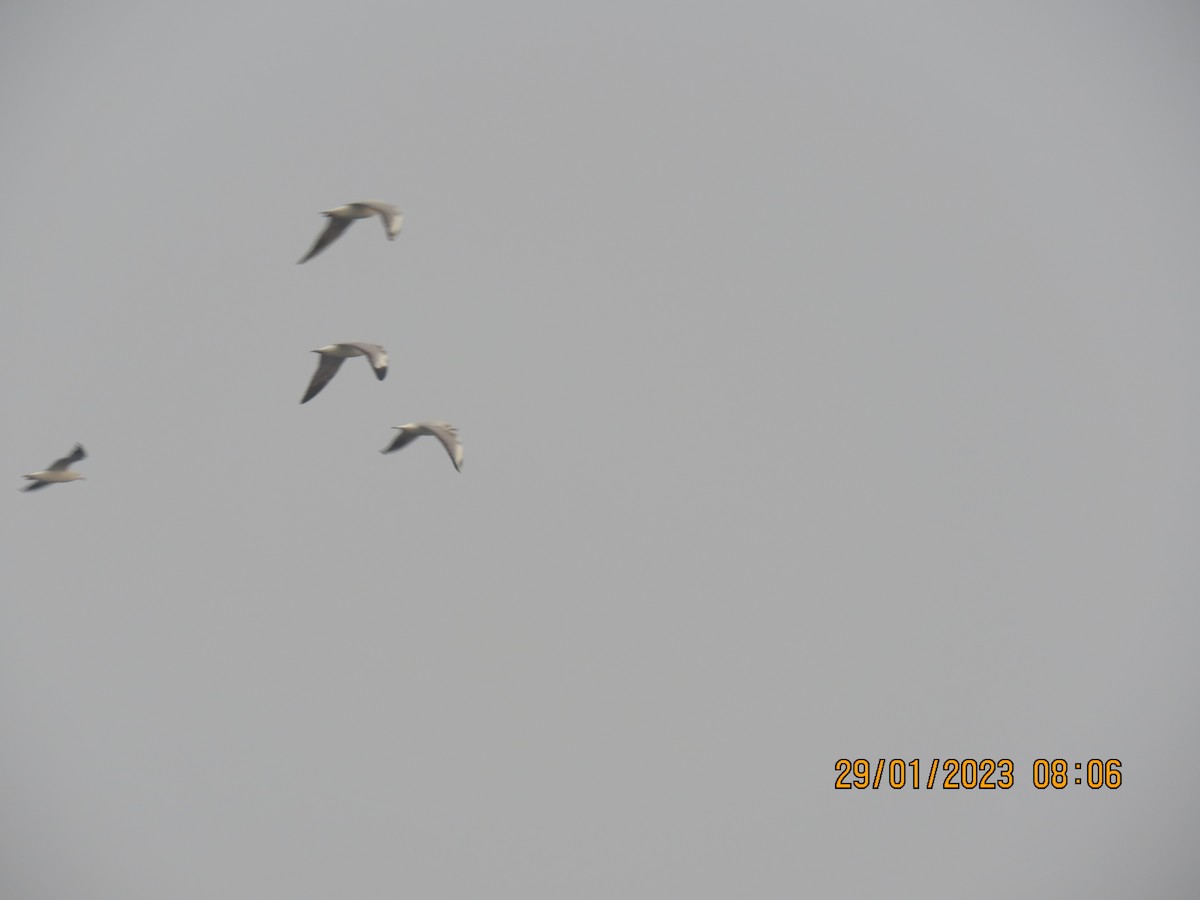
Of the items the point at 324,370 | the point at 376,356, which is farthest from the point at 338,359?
the point at 376,356

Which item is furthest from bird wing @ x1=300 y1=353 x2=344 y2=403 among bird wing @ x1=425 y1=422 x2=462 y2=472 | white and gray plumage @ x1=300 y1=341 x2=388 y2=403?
bird wing @ x1=425 y1=422 x2=462 y2=472

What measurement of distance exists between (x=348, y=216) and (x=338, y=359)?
237 inches

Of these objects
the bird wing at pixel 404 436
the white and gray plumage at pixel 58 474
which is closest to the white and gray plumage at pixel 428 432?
the bird wing at pixel 404 436

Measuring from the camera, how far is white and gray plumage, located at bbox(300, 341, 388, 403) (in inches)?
2395

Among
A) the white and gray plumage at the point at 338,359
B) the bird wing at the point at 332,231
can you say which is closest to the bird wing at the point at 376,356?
the white and gray plumage at the point at 338,359

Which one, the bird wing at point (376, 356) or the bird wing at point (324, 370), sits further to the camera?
the bird wing at point (324, 370)

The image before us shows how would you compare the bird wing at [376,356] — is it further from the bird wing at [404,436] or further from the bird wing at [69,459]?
the bird wing at [69,459]

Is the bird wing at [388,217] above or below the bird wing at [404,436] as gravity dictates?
above

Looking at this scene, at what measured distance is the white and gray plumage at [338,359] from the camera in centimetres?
6084

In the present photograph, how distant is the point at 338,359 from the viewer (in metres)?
66.1

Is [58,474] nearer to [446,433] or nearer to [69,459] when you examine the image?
[69,459]

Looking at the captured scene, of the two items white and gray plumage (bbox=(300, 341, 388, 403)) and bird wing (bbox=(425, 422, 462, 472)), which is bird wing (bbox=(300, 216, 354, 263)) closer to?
white and gray plumage (bbox=(300, 341, 388, 403))

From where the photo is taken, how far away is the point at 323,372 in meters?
66.9

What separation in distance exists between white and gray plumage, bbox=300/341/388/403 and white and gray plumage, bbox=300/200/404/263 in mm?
3827
